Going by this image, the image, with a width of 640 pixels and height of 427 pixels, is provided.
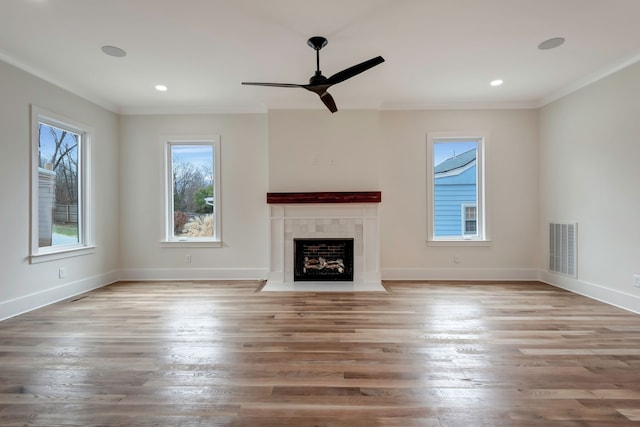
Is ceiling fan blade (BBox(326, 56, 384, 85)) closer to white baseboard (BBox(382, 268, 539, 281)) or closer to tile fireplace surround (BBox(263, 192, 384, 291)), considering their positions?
tile fireplace surround (BBox(263, 192, 384, 291))

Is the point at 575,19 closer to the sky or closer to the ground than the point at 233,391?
closer to the sky

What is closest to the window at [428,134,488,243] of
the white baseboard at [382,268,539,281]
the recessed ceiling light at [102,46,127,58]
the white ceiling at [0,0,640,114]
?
the white baseboard at [382,268,539,281]

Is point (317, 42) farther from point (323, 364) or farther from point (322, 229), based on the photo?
point (323, 364)

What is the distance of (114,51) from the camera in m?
3.10

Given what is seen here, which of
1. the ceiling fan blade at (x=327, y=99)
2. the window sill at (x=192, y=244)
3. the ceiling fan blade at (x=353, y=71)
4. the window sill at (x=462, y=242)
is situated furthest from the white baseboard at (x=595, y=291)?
the window sill at (x=192, y=244)

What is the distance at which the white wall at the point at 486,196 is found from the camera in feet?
15.5

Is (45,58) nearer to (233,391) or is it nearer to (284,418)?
(233,391)

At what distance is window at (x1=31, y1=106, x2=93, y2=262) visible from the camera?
140 inches

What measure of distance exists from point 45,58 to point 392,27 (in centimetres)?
358

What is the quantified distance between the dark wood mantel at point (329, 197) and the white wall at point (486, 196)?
45 centimetres

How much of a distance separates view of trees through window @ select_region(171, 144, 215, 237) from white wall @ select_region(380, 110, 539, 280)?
281 cm

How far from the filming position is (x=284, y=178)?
462 centimetres

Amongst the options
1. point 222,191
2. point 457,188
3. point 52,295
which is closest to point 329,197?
point 222,191

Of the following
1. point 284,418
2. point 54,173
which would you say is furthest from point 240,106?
point 284,418
